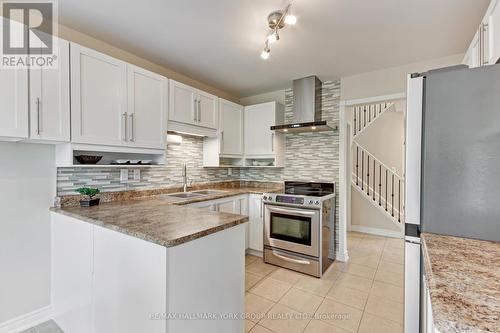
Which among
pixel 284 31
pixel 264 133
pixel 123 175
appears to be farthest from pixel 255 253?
pixel 284 31

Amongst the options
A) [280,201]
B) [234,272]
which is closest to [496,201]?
[234,272]

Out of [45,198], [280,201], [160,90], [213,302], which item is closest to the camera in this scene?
[213,302]

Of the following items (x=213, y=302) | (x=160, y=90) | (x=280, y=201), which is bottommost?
(x=213, y=302)

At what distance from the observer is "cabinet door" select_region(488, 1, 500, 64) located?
1350mm

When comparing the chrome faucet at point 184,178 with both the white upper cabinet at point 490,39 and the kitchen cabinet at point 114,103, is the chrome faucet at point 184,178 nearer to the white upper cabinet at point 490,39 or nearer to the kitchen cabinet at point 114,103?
the kitchen cabinet at point 114,103

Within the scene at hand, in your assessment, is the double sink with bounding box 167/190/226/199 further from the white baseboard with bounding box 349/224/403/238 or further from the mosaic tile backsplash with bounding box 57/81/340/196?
the white baseboard with bounding box 349/224/403/238

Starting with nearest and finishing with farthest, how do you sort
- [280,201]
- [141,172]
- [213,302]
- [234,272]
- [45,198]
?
1. [213,302]
2. [234,272]
3. [45,198]
4. [141,172]
5. [280,201]

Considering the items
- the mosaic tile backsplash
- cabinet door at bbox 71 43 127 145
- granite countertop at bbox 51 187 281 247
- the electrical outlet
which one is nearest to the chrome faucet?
the mosaic tile backsplash

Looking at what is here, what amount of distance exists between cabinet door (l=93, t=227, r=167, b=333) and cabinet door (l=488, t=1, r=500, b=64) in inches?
87.0

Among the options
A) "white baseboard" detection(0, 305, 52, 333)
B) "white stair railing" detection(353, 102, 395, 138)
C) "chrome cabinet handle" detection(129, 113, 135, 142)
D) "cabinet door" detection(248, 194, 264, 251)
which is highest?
"white stair railing" detection(353, 102, 395, 138)

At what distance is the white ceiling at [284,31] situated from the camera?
1.75 meters

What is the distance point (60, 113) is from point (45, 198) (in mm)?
769

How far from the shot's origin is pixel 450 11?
71.3 inches

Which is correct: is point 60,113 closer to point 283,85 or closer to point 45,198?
point 45,198
